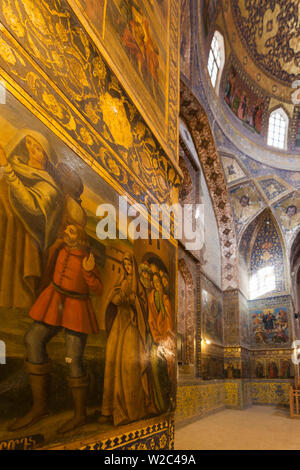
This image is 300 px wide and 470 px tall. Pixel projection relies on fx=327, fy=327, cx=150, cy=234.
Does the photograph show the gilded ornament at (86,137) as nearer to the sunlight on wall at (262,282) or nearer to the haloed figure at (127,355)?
the haloed figure at (127,355)

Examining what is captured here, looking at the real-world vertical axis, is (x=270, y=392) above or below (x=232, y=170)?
below

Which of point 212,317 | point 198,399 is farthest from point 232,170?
point 198,399

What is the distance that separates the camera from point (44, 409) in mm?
2170

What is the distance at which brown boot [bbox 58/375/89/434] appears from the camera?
2.41 m

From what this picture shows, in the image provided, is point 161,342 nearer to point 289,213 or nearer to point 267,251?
point 267,251

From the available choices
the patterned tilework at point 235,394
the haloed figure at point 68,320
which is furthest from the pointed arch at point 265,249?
the haloed figure at point 68,320

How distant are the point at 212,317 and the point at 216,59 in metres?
9.62

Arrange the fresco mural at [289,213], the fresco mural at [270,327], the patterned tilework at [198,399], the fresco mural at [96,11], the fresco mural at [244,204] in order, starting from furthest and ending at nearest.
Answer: the fresco mural at [289,213] < the fresco mural at [244,204] < the fresco mural at [270,327] < the patterned tilework at [198,399] < the fresco mural at [96,11]

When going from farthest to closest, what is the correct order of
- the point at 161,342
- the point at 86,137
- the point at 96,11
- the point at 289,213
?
the point at 289,213
the point at 161,342
the point at 96,11
the point at 86,137

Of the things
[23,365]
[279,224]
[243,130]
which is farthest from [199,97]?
[23,365]

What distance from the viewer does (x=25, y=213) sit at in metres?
2.30

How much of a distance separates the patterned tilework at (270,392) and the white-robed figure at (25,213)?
1396 centimetres

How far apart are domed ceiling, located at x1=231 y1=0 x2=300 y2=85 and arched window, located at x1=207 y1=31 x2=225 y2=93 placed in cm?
147

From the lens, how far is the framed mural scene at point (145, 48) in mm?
3666
